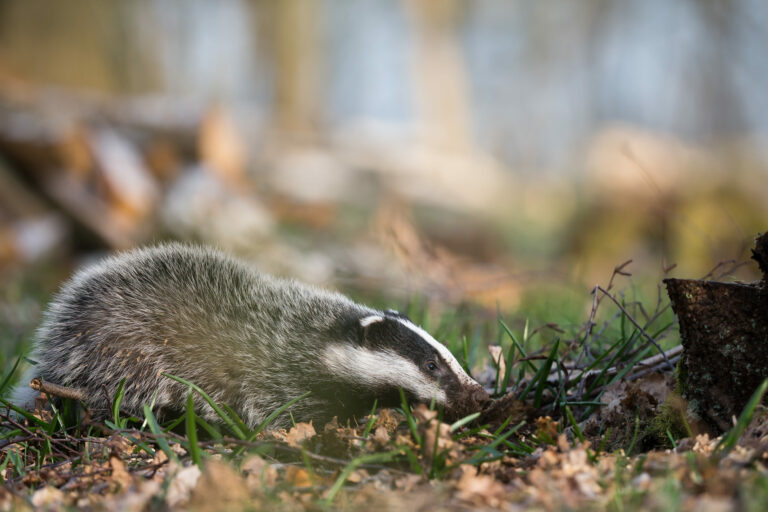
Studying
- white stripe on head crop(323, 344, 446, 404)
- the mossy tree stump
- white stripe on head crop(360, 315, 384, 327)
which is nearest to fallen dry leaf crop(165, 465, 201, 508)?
white stripe on head crop(323, 344, 446, 404)

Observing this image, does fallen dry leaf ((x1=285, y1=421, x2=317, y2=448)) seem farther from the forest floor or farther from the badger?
the badger

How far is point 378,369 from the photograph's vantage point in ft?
14.0

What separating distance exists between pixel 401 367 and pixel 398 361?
0.04 meters

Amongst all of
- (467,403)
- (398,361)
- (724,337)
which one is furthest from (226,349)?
(724,337)

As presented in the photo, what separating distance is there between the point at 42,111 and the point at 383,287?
7.97m

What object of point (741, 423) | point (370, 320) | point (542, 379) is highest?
point (370, 320)

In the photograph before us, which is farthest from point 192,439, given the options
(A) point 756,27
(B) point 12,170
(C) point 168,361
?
(A) point 756,27

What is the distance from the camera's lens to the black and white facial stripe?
13.4ft

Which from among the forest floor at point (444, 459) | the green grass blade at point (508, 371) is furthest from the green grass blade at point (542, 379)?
the green grass blade at point (508, 371)

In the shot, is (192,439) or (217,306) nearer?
(192,439)

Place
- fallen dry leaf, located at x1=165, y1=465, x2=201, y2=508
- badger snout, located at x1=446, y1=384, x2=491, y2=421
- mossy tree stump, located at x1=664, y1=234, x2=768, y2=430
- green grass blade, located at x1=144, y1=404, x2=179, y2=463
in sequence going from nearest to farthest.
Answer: fallen dry leaf, located at x1=165, y1=465, x2=201, y2=508, green grass blade, located at x1=144, y1=404, x2=179, y2=463, mossy tree stump, located at x1=664, y1=234, x2=768, y2=430, badger snout, located at x1=446, y1=384, x2=491, y2=421

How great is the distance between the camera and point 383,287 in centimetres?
904

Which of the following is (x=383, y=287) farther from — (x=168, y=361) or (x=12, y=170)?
(x=12, y=170)

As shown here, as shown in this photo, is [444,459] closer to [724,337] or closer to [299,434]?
[299,434]
